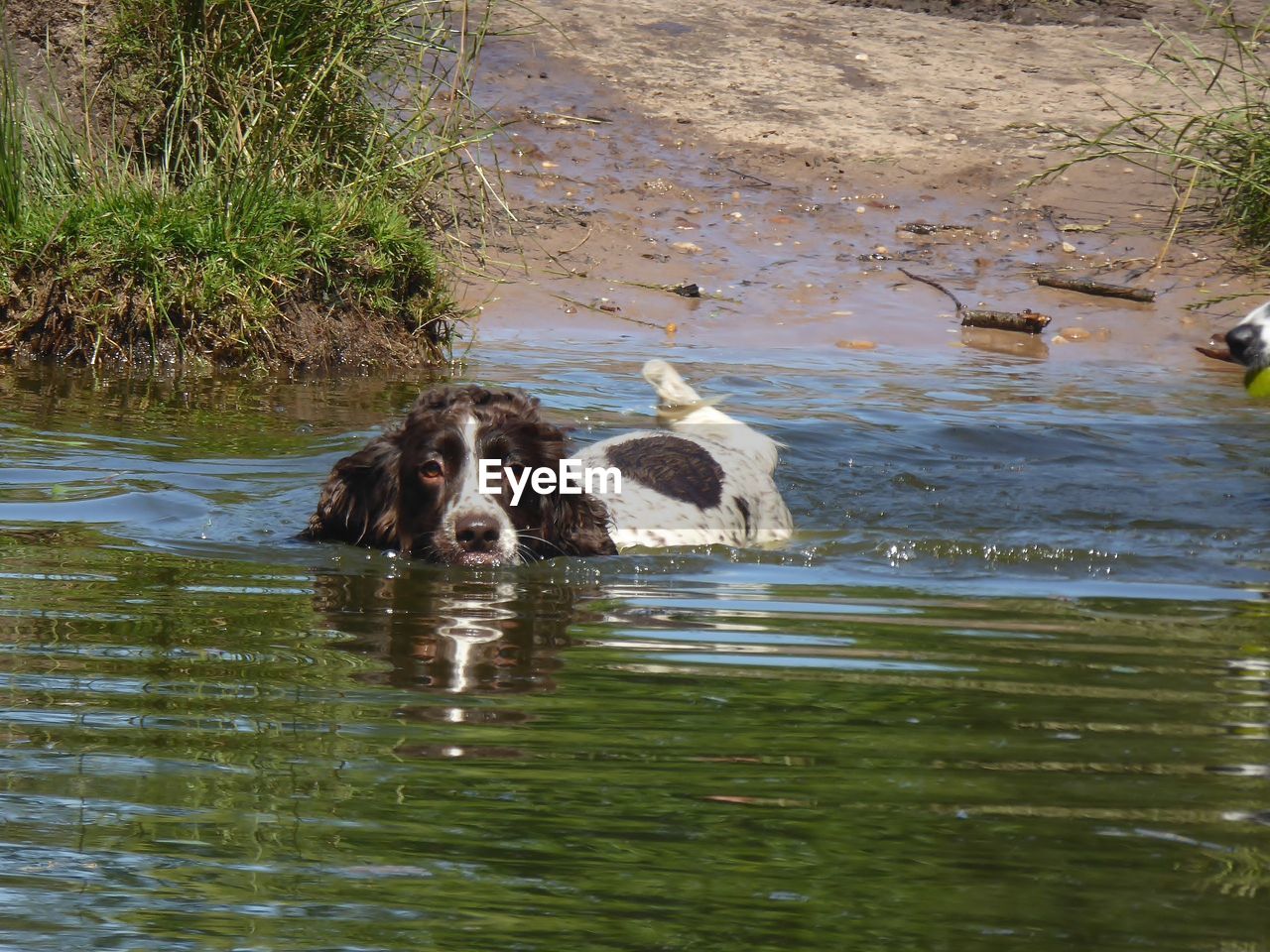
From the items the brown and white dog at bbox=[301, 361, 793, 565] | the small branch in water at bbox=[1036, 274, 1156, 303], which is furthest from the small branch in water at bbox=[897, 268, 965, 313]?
the brown and white dog at bbox=[301, 361, 793, 565]

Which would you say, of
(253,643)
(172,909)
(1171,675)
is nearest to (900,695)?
(1171,675)

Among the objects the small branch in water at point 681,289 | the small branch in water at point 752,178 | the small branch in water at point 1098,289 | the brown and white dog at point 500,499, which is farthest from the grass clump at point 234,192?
the small branch in water at point 1098,289

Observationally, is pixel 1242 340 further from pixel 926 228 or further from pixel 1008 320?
pixel 926 228

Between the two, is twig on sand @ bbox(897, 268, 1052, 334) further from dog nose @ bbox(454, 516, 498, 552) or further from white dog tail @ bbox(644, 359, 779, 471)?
dog nose @ bbox(454, 516, 498, 552)

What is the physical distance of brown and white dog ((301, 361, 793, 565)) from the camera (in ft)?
18.7

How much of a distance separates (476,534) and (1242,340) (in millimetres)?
3380

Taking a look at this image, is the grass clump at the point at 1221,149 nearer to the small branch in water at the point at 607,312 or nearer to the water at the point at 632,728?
the small branch in water at the point at 607,312

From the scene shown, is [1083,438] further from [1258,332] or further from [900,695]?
[900,695]

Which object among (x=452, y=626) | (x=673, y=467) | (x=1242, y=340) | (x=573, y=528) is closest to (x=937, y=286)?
(x=1242, y=340)

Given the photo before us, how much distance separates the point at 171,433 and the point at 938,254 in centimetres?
658

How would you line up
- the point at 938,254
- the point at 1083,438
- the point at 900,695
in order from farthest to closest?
the point at 938,254, the point at 1083,438, the point at 900,695

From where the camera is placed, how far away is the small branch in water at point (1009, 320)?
1116cm

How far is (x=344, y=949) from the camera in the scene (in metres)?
2.28

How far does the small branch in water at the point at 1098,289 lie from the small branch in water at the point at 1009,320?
648mm
